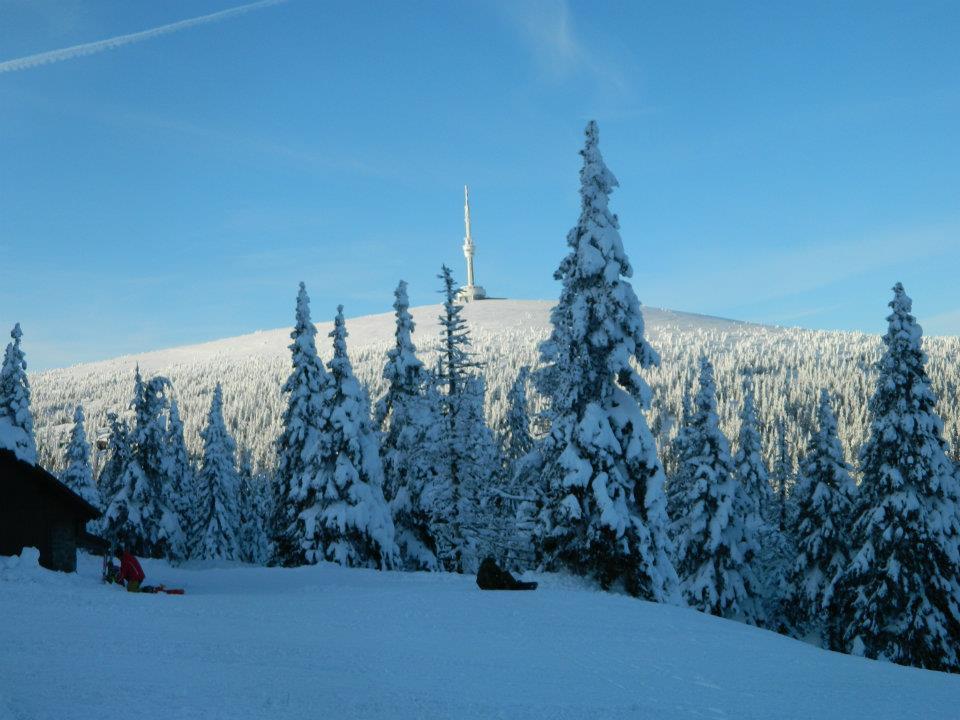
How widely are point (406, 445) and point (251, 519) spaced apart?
36949 millimetres

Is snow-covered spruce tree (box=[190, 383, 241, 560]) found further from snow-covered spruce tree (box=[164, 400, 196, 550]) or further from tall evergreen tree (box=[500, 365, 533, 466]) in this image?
tall evergreen tree (box=[500, 365, 533, 466])

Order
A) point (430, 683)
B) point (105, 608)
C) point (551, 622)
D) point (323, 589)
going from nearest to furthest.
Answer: point (430, 683)
point (105, 608)
point (551, 622)
point (323, 589)

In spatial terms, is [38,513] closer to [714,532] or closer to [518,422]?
[518,422]

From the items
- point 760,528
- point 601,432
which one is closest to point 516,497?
point 601,432

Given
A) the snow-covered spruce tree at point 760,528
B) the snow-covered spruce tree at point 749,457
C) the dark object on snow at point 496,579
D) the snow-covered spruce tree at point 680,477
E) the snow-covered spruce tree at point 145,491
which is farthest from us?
the snow-covered spruce tree at point 145,491

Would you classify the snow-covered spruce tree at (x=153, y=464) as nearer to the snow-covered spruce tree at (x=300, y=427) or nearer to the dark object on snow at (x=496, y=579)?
the snow-covered spruce tree at (x=300, y=427)

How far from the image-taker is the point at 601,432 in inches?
941

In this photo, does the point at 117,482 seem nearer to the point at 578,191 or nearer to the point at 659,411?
the point at 578,191

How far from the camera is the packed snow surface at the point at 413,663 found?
951 centimetres

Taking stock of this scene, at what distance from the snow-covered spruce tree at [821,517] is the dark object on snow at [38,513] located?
3098 centimetres

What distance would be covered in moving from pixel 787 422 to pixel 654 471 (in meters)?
138

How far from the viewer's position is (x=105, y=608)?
52.1ft

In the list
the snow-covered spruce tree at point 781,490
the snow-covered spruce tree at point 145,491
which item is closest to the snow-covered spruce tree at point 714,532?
the snow-covered spruce tree at point 781,490

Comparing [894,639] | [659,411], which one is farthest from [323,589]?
[659,411]
